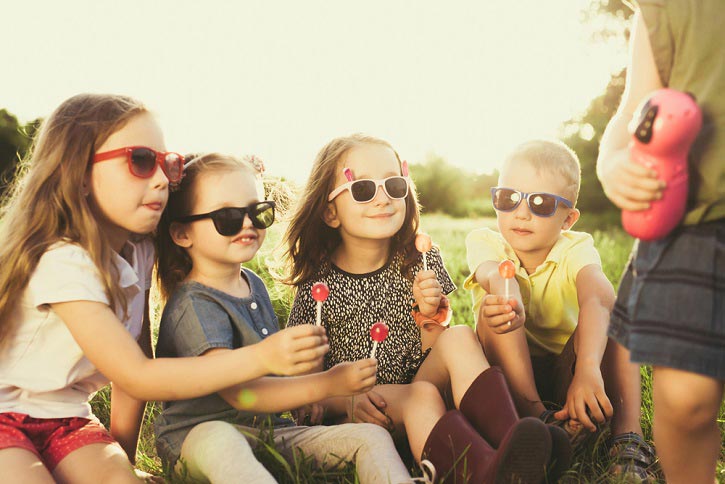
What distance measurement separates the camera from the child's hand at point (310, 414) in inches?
112

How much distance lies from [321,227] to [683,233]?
1.69m

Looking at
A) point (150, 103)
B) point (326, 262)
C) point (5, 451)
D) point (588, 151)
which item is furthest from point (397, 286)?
point (588, 151)

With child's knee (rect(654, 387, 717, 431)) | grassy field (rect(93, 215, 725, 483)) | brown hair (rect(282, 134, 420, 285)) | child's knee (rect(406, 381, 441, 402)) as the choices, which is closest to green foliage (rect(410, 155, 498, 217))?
grassy field (rect(93, 215, 725, 483))

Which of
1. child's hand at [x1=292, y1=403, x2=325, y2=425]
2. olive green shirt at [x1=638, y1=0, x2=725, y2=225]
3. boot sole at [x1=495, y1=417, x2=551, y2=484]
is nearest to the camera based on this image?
olive green shirt at [x1=638, y1=0, x2=725, y2=225]

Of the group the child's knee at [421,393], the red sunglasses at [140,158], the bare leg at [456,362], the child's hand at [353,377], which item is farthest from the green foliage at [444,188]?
the child's hand at [353,377]

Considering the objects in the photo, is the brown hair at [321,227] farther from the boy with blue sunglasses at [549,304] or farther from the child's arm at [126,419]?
the child's arm at [126,419]

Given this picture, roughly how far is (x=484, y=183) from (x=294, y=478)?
13.6 metres

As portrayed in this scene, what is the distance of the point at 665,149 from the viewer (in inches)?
66.4

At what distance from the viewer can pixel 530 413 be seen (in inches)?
104

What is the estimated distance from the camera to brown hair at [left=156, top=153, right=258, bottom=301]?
2633 mm

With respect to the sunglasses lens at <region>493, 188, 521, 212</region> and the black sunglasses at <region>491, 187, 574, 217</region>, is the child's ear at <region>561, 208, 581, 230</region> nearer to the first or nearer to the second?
the black sunglasses at <region>491, 187, 574, 217</region>

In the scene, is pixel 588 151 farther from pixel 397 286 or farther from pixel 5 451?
pixel 5 451

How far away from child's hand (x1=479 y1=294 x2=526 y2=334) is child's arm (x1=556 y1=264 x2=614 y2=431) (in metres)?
0.26

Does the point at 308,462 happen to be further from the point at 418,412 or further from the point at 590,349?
the point at 590,349
